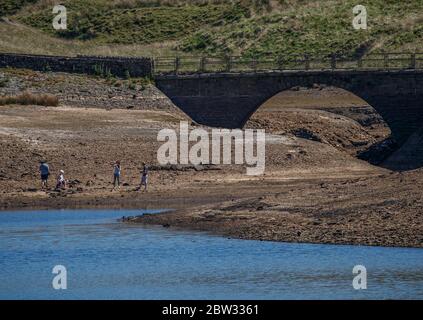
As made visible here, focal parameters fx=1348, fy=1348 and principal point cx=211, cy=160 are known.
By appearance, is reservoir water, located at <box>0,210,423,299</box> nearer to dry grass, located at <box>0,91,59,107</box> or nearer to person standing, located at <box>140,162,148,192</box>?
person standing, located at <box>140,162,148,192</box>

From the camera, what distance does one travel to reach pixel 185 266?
32094 mm

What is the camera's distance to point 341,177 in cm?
5078

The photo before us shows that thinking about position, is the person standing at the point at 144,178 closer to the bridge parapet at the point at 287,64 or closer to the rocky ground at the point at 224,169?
the rocky ground at the point at 224,169

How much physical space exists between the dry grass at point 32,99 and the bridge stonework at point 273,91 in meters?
5.58

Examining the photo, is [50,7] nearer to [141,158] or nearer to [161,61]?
[161,61]

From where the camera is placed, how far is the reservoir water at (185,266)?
94.4ft

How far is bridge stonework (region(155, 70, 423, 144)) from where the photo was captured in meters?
57.9

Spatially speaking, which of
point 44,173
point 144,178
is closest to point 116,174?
point 144,178

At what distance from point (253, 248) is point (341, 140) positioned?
2891 centimetres

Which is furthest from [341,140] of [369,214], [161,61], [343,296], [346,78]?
[343,296]
